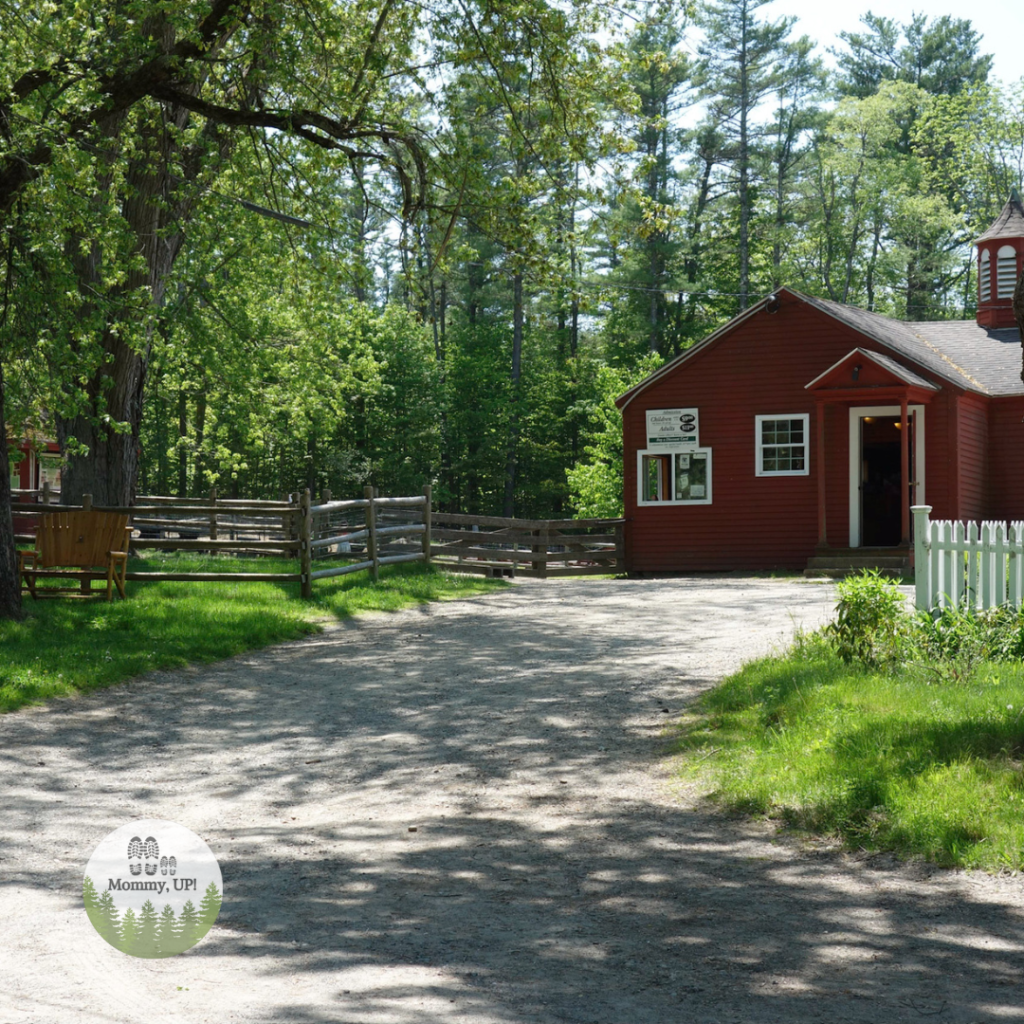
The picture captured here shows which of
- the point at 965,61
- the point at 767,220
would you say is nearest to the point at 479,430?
the point at 767,220

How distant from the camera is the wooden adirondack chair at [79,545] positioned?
13578 millimetres

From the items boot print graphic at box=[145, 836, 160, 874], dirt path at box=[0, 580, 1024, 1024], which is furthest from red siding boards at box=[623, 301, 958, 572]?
boot print graphic at box=[145, 836, 160, 874]

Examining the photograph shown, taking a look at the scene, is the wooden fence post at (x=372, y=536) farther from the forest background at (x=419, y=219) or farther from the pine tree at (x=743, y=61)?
the pine tree at (x=743, y=61)

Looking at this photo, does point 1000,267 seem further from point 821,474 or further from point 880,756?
point 880,756

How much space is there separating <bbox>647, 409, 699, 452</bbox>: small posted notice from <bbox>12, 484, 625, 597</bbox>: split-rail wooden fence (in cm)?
195

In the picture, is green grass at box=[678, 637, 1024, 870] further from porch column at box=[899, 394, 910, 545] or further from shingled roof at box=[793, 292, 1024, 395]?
shingled roof at box=[793, 292, 1024, 395]

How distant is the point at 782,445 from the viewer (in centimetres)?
2364

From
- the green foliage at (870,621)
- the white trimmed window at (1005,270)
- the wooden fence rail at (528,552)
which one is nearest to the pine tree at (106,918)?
the green foliage at (870,621)

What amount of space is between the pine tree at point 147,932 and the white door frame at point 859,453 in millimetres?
19406

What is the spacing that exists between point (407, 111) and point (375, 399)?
30491 millimetres

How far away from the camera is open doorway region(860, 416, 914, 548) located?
23938mm

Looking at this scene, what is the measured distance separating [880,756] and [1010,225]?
24321mm

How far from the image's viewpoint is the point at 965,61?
2076 inches

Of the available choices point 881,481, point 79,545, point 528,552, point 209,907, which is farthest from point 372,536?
point 209,907
